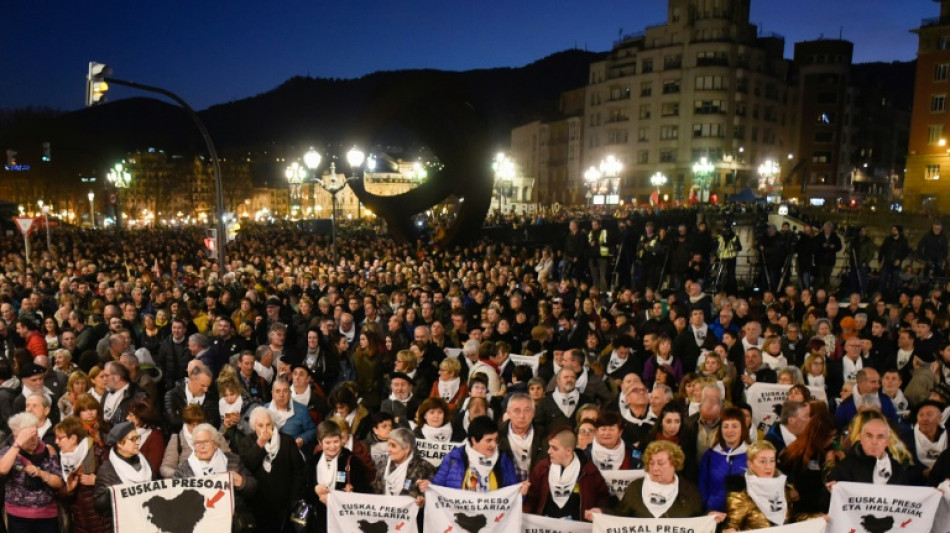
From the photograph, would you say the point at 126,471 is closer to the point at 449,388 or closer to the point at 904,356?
the point at 449,388

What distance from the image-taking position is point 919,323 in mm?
10055

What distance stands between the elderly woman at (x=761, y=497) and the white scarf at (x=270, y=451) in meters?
3.90

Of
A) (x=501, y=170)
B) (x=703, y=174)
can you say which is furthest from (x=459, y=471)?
(x=703, y=174)

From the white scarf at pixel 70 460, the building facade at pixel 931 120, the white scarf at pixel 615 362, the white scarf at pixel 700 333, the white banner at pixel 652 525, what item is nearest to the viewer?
the white banner at pixel 652 525

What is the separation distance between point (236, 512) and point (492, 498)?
7.18 ft

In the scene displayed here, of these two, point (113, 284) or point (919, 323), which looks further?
point (113, 284)

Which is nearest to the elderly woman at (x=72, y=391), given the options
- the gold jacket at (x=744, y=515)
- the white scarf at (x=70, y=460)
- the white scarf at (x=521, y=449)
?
the white scarf at (x=70, y=460)

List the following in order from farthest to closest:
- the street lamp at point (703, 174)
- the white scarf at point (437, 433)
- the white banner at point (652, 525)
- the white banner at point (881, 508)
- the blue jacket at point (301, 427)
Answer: the street lamp at point (703, 174) → the blue jacket at point (301, 427) → the white scarf at point (437, 433) → the white banner at point (881, 508) → the white banner at point (652, 525)

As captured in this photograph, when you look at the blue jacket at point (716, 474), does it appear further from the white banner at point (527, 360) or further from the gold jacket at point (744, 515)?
the white banner at point (527, 360)

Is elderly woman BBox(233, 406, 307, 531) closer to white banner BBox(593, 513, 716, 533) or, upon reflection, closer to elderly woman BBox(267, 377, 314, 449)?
elderly woman BBox(267, 377, 314, 449)

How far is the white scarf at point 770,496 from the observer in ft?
17.4

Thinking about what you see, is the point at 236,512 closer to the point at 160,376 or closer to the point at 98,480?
the point at 98,480

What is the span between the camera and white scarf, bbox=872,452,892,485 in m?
5.60

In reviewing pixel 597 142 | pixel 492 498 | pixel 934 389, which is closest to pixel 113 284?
pixel 492 498
